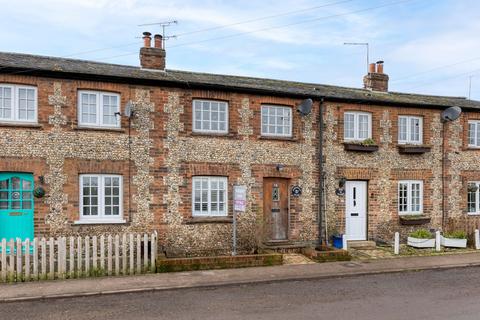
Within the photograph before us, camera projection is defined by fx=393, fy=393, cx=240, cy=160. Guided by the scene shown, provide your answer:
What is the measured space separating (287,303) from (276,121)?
7264 millimetres

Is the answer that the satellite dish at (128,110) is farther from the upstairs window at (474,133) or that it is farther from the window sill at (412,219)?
the upstairs window at (474,133)

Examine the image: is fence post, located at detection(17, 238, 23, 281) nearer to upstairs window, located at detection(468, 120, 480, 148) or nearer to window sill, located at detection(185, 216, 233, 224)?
window sill, located at detection(185, 216, 233, 224)

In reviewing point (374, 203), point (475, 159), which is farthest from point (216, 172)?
A: point (475, 159)

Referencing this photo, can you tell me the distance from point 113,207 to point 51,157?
→ 2.27 m

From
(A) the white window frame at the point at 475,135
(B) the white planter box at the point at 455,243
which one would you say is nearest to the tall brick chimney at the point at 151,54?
(B) the white planter box at the point at 455,243

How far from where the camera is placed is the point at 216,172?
1279 cm

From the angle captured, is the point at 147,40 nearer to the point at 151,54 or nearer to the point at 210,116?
the point at 151,54

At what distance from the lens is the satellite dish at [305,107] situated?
1325cm

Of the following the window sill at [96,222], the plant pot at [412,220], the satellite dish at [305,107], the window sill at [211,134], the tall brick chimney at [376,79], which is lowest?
the plant pot at [412,220]

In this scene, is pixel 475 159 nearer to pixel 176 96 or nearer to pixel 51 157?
pixel 176 96

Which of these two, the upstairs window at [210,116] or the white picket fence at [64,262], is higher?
the upstairs window at [210,116]

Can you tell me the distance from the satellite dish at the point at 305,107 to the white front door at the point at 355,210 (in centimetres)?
311

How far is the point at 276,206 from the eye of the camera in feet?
44.5

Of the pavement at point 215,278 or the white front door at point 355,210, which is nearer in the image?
the pavement at point 215,278
